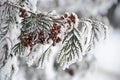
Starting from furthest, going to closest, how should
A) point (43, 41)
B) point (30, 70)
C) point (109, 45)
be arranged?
point (109, 45)
point (30, 70)
point (43, 41)

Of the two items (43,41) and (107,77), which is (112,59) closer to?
(107,77)

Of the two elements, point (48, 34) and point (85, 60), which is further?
point (85, 60)

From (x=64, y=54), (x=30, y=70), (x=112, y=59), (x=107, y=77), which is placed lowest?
(x=64, y=54)

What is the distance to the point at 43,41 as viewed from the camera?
2471mm

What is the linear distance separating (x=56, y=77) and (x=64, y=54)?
3645 millimetres

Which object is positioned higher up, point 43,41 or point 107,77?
point 107,77

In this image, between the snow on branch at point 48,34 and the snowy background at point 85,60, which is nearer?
the snow on branch at point 48,34

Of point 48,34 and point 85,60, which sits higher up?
point 85,60

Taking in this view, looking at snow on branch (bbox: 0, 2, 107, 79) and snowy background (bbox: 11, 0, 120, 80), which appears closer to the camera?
snow on branch (bbox: 0, 2, 107, 79)

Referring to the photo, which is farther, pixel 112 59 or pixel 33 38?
pixel 112 59

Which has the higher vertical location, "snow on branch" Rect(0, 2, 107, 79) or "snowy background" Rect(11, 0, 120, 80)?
"snowy background" Rect(11, 0, 120, 80)

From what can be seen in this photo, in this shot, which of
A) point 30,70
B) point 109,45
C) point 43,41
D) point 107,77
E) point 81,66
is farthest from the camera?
point 109,45

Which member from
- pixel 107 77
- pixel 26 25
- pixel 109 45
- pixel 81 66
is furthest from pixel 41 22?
pixel 109 45

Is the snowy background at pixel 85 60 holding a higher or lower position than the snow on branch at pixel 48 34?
higher
